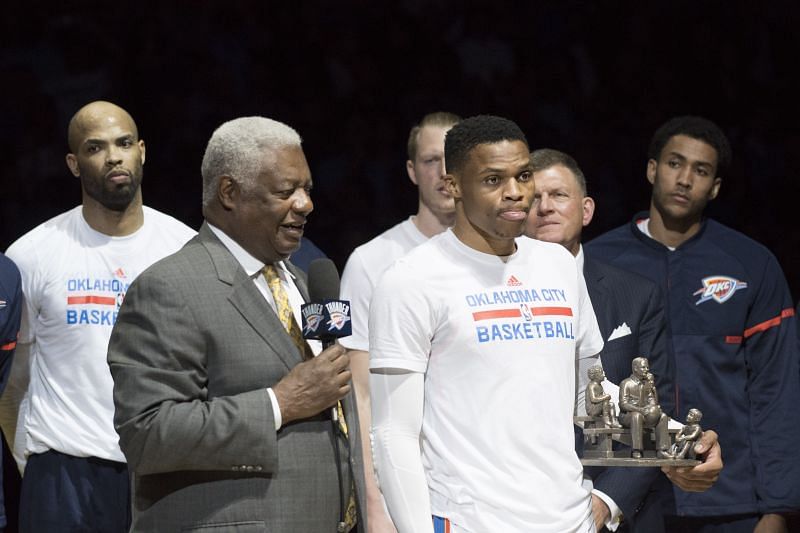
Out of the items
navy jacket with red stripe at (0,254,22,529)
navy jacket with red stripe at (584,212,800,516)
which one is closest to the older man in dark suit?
navy jacket with red stripe at (584,212,800,516)

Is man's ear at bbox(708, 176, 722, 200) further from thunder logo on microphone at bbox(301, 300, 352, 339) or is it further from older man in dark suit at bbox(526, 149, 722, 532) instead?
thunder logo on microphone at bbox(301, 300, 352, 339)

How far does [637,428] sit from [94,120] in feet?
6.93

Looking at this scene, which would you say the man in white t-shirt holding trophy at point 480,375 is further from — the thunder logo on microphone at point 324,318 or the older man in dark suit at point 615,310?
the older man in dark suit at point 615,310

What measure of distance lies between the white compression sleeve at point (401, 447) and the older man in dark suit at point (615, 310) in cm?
90

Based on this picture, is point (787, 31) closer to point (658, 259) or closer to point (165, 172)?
point (658, 259)

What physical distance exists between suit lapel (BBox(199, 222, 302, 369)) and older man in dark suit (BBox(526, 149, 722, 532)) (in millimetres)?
1001

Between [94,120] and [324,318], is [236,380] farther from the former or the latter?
[94,120]

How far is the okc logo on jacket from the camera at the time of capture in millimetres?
3717

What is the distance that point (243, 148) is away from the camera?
2.37 meters

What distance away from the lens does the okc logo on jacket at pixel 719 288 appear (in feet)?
12.2

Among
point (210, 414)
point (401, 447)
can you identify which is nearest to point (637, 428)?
point (401, 447)

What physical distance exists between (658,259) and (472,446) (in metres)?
1.76

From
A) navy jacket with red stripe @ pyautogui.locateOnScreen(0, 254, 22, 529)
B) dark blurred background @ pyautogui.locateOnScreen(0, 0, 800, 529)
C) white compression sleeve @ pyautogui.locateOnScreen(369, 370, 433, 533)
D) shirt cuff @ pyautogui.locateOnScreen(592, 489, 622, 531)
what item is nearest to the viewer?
white compression sleeve @ pyautogui.locateOnScreen(369, 370, 433, 533)

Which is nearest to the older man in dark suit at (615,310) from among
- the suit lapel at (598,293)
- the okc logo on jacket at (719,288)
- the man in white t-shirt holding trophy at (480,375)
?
the suit lapel at (598,293)
